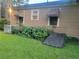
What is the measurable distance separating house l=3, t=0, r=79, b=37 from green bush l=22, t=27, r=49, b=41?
2078 millimetres

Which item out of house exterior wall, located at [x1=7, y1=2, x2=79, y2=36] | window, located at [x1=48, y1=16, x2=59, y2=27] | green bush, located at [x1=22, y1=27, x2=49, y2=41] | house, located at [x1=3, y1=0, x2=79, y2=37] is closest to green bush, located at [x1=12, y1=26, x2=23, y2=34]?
green bush, located at [x1=22, y1=27, x2=49, y2=41]

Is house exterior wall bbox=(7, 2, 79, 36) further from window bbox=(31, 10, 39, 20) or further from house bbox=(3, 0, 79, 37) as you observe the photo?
window bbox=(31, 10, 39, 20)

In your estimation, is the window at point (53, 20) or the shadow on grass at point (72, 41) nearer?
the shadow on grass at point (72, 41)

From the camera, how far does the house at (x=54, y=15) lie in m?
17.8

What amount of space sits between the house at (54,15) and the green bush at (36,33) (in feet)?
6.82

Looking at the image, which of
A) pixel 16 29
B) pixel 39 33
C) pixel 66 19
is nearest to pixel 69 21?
pixel 66 19

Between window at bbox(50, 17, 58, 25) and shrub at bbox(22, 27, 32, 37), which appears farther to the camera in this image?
window at bbox(50, 17, 58, 25)

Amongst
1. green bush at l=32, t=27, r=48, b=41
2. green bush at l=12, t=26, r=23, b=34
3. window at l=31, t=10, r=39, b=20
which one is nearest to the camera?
green bush at l=32, t=27, r=48, b=41

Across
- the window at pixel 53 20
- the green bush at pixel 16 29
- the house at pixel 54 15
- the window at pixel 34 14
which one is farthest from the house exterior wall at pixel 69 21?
the green bush at pixel 16 29

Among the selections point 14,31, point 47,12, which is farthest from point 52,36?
point 47,12

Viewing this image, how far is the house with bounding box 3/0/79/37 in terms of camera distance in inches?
701

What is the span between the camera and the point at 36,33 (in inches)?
604

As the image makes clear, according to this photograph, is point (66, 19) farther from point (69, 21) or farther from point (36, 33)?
point (36, 33)

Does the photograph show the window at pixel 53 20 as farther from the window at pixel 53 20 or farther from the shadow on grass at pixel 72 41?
the shadow on grass at pixel 72 41
